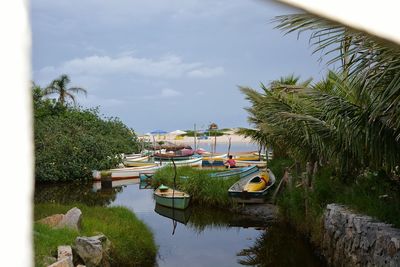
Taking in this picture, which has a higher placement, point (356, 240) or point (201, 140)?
point (201, 140)

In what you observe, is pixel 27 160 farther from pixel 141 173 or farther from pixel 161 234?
pixel 141 173

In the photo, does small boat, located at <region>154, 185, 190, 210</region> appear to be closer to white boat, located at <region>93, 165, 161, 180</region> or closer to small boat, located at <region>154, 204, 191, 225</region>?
small boat, located at <region>154, 204, 191, 225</region>

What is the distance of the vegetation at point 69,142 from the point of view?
958 inches

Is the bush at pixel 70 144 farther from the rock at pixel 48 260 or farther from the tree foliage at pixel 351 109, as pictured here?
the rock at pixel 48 260

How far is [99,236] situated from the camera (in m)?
8.25

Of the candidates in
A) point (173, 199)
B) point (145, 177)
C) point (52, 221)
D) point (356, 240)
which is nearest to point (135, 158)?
point (145, 177)

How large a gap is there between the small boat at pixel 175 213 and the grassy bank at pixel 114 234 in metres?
4.25

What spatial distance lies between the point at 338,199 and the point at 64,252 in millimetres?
6451

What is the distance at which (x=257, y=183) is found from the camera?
16500 mm

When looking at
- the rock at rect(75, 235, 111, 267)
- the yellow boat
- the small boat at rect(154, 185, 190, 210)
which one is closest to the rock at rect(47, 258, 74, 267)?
the rock at rect(75, 235, 111, 267)

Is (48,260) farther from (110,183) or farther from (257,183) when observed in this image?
(110,183)

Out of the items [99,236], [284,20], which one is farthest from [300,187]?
[284,20]

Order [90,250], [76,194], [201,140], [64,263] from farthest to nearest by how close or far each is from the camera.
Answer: [201,140] → [76,194] → [90,250] → [64,263]

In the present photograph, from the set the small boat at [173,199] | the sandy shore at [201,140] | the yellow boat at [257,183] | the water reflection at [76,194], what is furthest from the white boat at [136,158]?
the sandy shore at [201,140]
